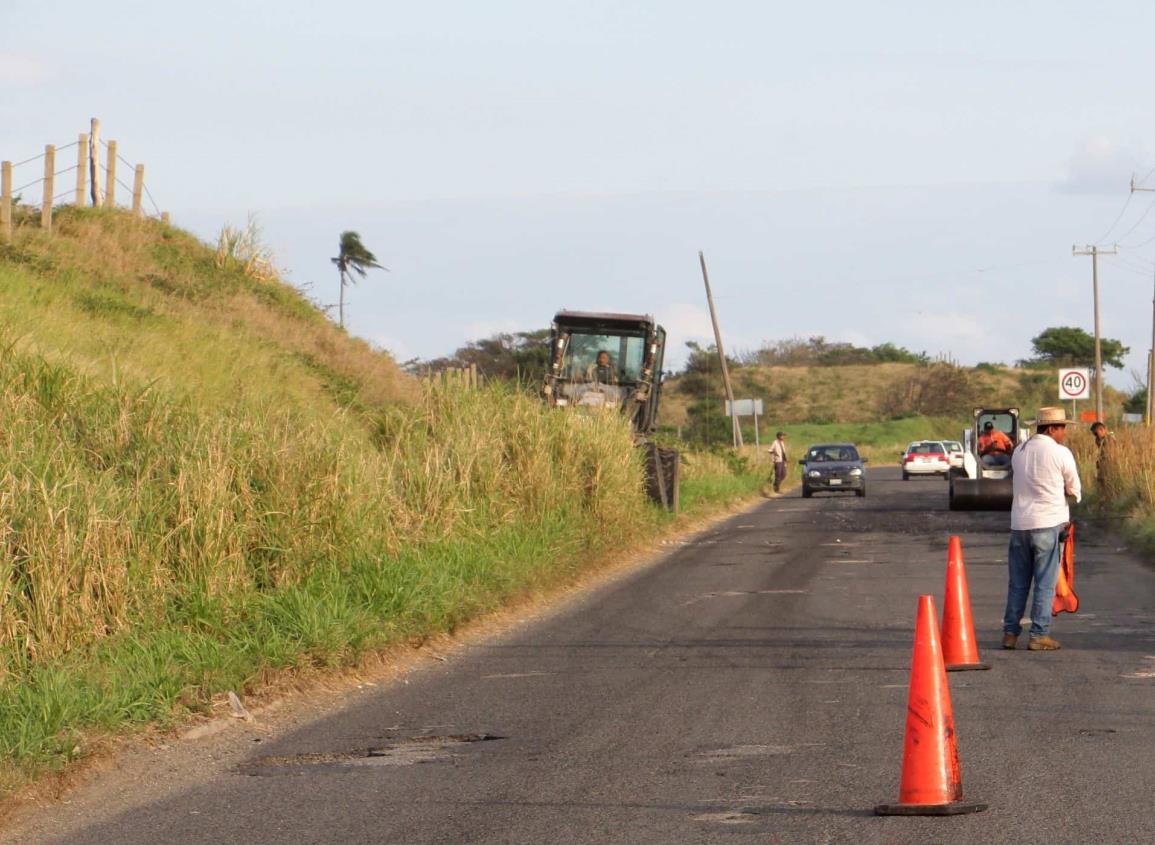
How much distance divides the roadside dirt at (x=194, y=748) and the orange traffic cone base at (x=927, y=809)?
343 centimetres

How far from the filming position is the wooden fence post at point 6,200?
2805cm

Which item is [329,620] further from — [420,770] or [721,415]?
→ [721,415]

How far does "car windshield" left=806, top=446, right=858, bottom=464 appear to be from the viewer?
41.6 meters

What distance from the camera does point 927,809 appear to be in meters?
6.45

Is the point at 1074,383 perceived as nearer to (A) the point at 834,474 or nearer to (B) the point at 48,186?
(A) the point at 834,474

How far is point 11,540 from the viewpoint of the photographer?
401 inches

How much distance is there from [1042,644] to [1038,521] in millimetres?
961

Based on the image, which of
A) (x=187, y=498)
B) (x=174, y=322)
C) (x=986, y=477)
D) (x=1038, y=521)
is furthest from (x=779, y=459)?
(x=187, y=498)

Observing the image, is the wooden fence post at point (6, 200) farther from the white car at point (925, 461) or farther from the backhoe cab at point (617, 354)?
the white car at point (925, 461)

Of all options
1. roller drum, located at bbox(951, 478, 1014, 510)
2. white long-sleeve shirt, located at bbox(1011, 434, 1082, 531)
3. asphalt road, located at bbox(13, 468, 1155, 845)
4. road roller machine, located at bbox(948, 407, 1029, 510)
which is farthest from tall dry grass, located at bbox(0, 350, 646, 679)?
roller drum, located at bbox(951, 478, 1014, 510)

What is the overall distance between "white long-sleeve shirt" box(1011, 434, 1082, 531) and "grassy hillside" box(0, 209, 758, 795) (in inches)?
184

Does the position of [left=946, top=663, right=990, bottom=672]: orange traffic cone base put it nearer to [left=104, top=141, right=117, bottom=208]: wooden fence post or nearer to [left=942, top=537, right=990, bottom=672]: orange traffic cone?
[left=942, top=537, right=990, bottom=672]: orange traffic cone

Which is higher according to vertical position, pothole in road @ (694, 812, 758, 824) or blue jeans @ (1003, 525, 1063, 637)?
blue jeans @ (1003, 525, 1063, 637)

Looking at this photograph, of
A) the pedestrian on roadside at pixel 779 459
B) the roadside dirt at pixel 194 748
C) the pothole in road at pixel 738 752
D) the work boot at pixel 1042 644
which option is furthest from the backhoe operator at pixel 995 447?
the pothole in road at pixel 738 752
